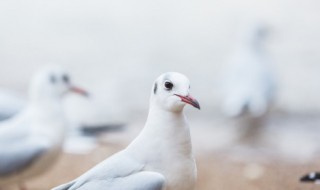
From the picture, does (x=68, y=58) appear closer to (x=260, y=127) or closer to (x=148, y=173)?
(x=260, y=127)

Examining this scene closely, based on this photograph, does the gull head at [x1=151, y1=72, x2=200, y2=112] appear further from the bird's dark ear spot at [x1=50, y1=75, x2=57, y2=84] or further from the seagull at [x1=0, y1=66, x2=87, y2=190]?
the bird's dark ear spot at [x1=50, y1=75, x2=57, y2=84]

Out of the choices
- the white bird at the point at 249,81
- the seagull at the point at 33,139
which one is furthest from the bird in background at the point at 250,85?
the seagull at the point at 33,139

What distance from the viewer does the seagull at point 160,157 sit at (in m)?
1.57

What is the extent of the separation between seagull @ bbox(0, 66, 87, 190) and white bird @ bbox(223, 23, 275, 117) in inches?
39.5

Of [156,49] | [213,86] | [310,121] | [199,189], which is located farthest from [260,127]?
[156,49]

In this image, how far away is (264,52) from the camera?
12.8ft

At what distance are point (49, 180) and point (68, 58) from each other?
2.07 meters

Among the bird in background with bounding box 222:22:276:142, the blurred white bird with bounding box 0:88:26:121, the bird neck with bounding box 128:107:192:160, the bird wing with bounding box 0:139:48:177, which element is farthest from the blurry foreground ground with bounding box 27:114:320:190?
the bird neck with bounding box 128:107:192:160

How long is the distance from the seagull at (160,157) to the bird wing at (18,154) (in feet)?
2.72

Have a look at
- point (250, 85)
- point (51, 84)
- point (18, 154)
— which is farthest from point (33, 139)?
point (250, 85)

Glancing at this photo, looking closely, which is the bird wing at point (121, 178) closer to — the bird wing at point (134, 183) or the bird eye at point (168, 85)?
the bird wing at point (134, 183)

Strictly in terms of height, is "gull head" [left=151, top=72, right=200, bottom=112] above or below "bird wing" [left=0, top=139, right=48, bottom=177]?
below

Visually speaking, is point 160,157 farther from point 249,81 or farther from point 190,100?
point 249,81

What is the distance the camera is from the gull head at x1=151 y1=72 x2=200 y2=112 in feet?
5.20
